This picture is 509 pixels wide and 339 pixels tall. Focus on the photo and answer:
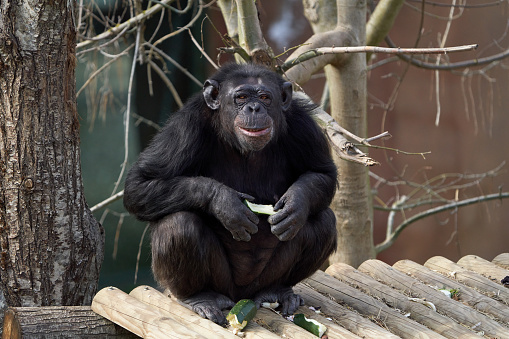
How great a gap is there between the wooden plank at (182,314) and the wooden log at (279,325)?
0.18m

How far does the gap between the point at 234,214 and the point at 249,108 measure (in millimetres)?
809

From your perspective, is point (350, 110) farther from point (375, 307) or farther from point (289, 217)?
point (289, 217)

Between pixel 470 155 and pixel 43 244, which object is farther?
pixel 470 155

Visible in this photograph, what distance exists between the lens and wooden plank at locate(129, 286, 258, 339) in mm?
4438

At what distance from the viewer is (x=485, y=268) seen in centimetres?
669

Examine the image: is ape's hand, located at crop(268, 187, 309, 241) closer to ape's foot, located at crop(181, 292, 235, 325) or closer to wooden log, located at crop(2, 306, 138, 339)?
ape's foot, located at crop(181, 292, 235, 325)

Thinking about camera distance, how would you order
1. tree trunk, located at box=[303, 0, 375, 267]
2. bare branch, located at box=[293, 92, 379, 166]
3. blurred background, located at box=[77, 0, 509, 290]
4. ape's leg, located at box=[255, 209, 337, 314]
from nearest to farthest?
1. bare branch, located at box=[293, 92, 379, 166]
2. ape's leg, located at box=[255, 209, 337, 314]
3. tree trunk, located at box=[303, 0, 375, 267]
4. blurred background, located at box=[77, 0, 509, 290]

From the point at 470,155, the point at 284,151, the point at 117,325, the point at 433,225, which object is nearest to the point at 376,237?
the point at 433,225

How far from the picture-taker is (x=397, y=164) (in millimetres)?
11047

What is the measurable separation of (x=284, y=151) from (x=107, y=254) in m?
6.37

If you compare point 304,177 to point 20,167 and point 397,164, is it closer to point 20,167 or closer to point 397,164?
point 20,167

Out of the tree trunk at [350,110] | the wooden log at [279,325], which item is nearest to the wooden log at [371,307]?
the wooden log at [279,325]

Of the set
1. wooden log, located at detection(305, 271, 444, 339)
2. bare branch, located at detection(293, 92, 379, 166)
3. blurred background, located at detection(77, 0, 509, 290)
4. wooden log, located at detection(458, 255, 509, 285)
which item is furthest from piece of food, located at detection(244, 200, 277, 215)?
blurred background, located at detection(77, 0, 509, 290)

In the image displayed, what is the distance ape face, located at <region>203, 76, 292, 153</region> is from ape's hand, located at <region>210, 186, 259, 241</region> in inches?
17.4
